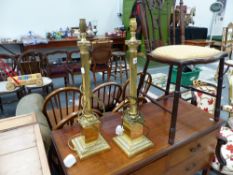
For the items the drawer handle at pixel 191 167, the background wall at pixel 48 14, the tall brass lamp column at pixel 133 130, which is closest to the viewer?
the tall brass lamp column at pixel 133 130

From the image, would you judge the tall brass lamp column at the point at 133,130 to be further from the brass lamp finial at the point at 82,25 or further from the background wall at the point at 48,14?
the background wall at the point at 48,14

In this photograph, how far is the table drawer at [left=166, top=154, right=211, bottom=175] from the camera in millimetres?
1096

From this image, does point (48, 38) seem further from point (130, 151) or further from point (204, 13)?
point (204, 13)

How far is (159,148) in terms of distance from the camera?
94 centimetres

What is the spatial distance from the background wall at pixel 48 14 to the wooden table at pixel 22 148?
174 inches

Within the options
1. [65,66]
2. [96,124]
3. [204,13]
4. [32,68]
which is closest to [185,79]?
[65,66]

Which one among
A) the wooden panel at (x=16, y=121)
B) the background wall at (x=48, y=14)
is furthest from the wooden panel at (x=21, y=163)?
the background wall at (x=48, y=14)

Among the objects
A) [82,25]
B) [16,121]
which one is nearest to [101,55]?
[16,121]

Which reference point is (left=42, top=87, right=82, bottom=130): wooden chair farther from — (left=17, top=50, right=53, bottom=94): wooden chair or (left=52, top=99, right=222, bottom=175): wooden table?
(left=17, top=50, right=53, bottom=94): wooden chair

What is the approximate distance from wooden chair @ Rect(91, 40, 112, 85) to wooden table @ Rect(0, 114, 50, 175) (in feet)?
7.86

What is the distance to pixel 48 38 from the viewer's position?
479 cm

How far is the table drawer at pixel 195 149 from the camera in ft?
3.40

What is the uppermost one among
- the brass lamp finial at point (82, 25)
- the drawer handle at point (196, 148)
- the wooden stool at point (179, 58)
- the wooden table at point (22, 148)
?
the brass lamp finial at point (82, 25)

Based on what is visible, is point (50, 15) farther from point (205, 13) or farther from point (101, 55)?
point (205, 13)
